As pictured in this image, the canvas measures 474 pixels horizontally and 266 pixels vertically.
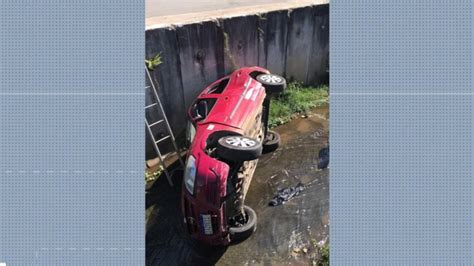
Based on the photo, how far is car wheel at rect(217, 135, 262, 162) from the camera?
18.6ft

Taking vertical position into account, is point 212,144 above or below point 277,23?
below

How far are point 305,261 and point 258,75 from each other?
12.7ft

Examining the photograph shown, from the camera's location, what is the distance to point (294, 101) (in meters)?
10.1

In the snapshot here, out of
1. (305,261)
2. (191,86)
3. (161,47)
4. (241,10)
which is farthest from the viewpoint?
(241,10)

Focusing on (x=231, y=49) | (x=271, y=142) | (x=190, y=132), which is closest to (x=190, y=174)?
(x=190, y=132)

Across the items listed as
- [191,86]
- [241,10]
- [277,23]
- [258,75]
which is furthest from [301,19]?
[191,86]

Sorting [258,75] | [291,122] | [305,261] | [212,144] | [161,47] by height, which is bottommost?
[305,261]

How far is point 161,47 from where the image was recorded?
7.89m

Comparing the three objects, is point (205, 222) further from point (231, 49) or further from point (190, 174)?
point (231, 49)

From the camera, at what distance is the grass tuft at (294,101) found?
31.8 ft

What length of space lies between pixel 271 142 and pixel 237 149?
9.72ft

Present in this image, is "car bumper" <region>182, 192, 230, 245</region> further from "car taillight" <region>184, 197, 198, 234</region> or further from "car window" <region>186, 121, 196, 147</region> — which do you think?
"car window" <region>186, 121, 196, 147</region>

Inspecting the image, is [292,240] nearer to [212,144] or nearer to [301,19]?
[212,144]

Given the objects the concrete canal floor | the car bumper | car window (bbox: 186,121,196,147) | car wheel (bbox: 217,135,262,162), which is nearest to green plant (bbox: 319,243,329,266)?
the concrete canal floor
